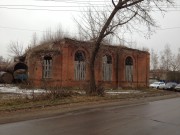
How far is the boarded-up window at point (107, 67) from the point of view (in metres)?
41.1

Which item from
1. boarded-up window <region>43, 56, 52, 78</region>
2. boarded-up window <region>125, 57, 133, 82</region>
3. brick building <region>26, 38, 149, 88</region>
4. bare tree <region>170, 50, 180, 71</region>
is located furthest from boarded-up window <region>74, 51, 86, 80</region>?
bare tree <region>170, 50, 180, 71</region>

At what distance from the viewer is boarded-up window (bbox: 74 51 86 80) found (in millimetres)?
37772

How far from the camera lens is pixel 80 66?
3816cm

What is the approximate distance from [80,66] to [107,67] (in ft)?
16.2

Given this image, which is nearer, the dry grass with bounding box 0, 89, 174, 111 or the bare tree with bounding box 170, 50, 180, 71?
the dry grass with bounding box 0, 89, 174, 111

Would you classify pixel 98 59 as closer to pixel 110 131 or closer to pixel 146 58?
pixel 146 58

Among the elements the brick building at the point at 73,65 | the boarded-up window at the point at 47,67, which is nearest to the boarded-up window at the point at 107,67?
the brick building at the point at 73,65

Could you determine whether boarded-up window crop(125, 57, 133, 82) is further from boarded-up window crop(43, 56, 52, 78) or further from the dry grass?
Result: the dry grass

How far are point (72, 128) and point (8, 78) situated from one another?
34.2 m

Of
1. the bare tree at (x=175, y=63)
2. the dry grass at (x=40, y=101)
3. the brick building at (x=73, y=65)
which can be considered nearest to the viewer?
the dry grass at (x=40, y=101)

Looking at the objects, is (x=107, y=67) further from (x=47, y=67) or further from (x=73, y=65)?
(x=47, y=67)

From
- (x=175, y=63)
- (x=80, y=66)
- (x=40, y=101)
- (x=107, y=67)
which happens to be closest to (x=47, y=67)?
(x=80, y=66)

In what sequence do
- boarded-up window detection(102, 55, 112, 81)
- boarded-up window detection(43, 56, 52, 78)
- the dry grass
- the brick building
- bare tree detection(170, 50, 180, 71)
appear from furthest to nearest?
1. bare tree detection(170, 50, 180, 71)
2. boarded-up window detection(102, 55, 112, 81)
3. boarded-up window detection(43, 56, 52, 78)
4. the brick building
5. the dry grass

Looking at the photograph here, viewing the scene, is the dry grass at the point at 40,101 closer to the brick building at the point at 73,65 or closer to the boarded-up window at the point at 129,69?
the brick building at the point at 73,65
